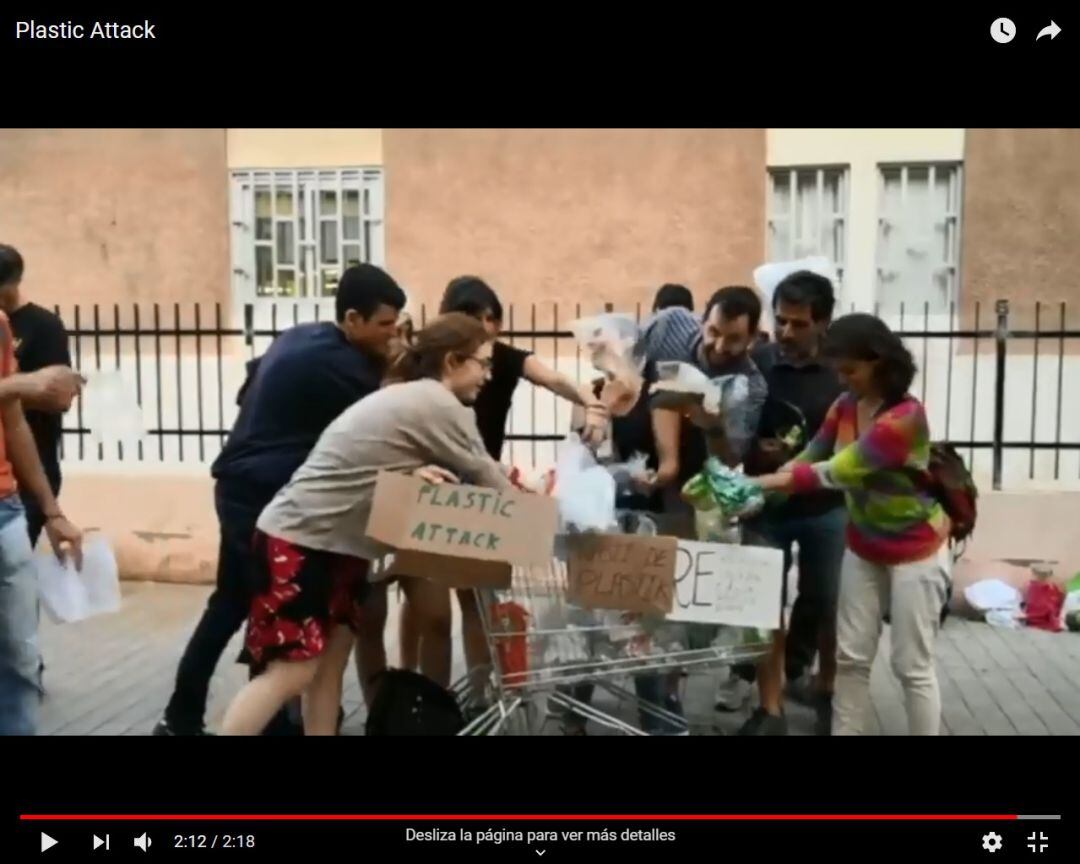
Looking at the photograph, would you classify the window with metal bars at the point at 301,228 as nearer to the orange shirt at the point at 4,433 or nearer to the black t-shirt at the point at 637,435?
the black t-shirt at the point at 637,435

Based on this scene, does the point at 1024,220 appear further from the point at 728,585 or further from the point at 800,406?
the point at 728,585

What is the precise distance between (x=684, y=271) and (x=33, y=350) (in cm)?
357

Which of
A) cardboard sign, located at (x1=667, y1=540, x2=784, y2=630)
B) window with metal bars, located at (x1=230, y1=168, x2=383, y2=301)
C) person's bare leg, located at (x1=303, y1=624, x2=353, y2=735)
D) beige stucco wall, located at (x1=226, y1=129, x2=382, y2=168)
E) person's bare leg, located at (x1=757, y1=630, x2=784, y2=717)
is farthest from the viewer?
window with metal bars, located at (x1=230, y1=168, x2=383, y2=301)

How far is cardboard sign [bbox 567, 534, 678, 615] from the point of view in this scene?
2.96 meters

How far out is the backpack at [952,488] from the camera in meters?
3.20

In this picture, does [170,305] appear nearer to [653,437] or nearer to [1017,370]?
[653,437]

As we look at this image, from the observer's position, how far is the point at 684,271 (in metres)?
6.58

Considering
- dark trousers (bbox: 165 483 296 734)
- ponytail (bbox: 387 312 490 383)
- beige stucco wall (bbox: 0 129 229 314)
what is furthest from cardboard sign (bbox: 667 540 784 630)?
beige stucco wall (bbox: 0 129 229 314)

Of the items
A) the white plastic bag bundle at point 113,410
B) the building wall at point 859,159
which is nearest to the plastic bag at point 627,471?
the white plastic bag bundle at point 113,410

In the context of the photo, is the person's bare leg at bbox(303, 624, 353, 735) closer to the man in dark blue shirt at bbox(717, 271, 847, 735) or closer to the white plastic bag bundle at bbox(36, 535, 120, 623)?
the white plastic bag bundle at bbox(36, 535, 120, 623)

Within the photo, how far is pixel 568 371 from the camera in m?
6.52

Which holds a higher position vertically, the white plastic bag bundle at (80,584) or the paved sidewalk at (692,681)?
the white plastic bag bundle at (80,584)

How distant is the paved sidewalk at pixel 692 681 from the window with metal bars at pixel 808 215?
2.24m

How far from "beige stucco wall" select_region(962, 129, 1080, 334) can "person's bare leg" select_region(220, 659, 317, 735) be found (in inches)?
180
